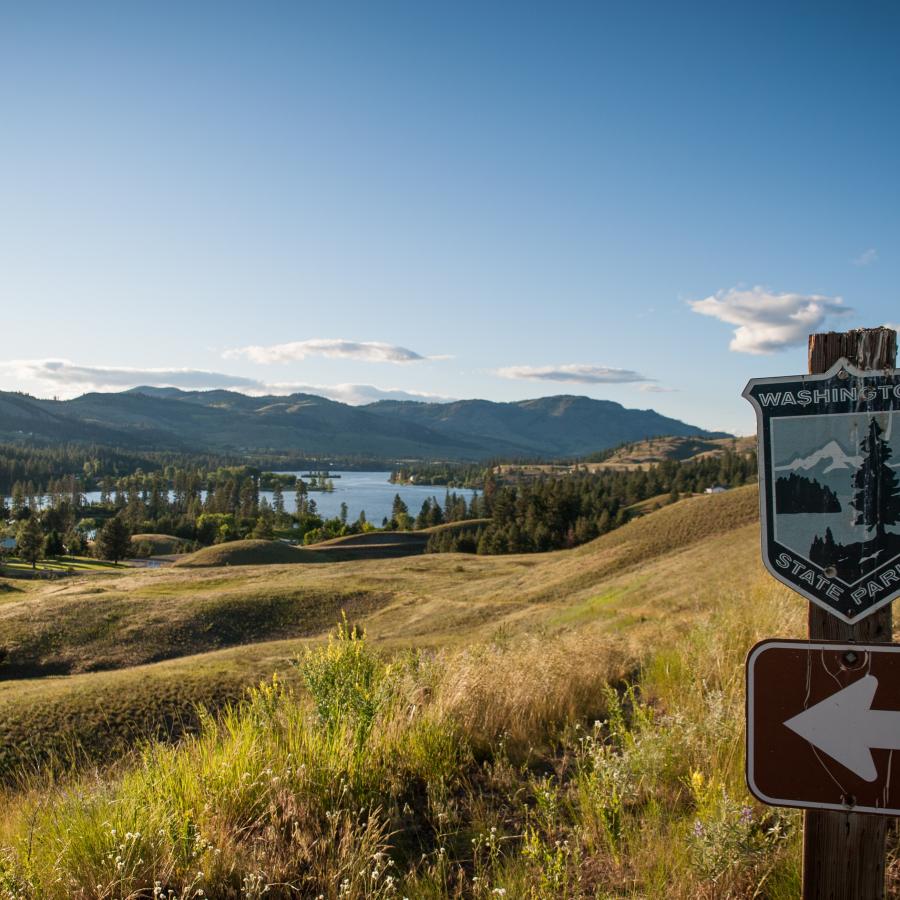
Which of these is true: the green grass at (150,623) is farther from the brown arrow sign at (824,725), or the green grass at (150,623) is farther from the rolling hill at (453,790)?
the brown arrow sign at (824,725)

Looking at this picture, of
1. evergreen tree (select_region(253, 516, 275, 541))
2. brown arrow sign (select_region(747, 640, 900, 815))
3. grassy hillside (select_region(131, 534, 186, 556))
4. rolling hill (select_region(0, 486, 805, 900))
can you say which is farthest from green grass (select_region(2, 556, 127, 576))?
brown arrow sign (select_region(747, 640, 900, 815))

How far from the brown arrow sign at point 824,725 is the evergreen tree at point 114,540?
9093cm

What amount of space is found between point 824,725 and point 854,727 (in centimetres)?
9

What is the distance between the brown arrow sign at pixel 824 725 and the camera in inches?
88.4

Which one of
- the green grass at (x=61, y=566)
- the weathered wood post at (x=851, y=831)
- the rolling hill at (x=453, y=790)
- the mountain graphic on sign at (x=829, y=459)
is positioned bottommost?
the green grass at (x=61, y=566)

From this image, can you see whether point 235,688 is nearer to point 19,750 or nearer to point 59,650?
point 19,750

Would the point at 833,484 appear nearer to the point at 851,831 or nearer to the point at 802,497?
the point at 802,497

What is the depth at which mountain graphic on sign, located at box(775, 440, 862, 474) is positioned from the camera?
240 centimetres

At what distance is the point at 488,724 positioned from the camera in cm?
587

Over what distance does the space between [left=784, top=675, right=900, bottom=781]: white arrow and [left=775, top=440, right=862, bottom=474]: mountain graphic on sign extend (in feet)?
2.47

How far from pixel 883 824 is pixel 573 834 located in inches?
82.8

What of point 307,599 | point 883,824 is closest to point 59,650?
point 307,599

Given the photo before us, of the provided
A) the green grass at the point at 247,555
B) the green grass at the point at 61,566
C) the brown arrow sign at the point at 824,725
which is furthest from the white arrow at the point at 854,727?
the green grass at the point at 61,566

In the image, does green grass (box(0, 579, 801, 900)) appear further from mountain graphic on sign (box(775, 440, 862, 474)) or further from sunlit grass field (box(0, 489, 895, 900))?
mountain graphic on sign (box(775, 440, 862, 474))
